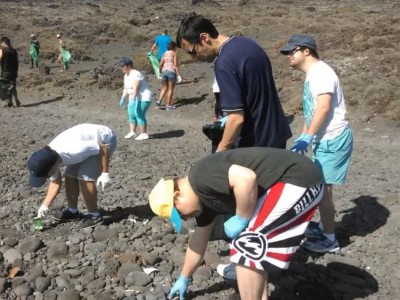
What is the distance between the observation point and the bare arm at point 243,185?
251 centimetres

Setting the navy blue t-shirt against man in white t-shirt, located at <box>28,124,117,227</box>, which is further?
man in white t-shirt, located at <box>28,124,117,227</box>

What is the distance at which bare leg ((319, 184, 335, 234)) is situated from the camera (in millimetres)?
3977

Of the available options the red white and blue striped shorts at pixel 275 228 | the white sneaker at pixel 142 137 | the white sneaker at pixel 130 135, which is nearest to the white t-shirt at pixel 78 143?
the red white and blue striped shorts at pixel 275 228

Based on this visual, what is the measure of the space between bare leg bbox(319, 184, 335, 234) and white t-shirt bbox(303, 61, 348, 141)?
0.42 meters

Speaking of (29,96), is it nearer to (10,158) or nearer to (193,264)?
(10,158)

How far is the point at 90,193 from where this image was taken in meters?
4.77

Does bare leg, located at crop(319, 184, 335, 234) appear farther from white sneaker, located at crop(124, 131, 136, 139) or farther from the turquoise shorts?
white sneaker, located at crop(124, 131, 136, 139)

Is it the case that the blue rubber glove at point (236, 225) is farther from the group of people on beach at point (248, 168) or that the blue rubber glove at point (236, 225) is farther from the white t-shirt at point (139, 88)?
the white t-shirt at point (139, 88)

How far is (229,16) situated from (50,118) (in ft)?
80.1

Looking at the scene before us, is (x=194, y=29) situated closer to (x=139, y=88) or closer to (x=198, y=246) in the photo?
(x=198, y=246)

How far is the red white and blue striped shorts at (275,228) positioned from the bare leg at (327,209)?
4.02 feet

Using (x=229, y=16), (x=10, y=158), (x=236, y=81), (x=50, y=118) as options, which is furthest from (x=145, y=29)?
(x=236, y=81)

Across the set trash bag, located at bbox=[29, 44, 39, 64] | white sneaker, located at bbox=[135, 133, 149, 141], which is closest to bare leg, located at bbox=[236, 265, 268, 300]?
white sneaker, located at bbox=[135, 133, 149, 141]

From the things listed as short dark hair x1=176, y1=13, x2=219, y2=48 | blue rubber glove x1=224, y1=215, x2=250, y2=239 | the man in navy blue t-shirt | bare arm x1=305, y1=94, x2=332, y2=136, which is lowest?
blue rubber glove x1=224, y1=215, x2=250, y2=239
